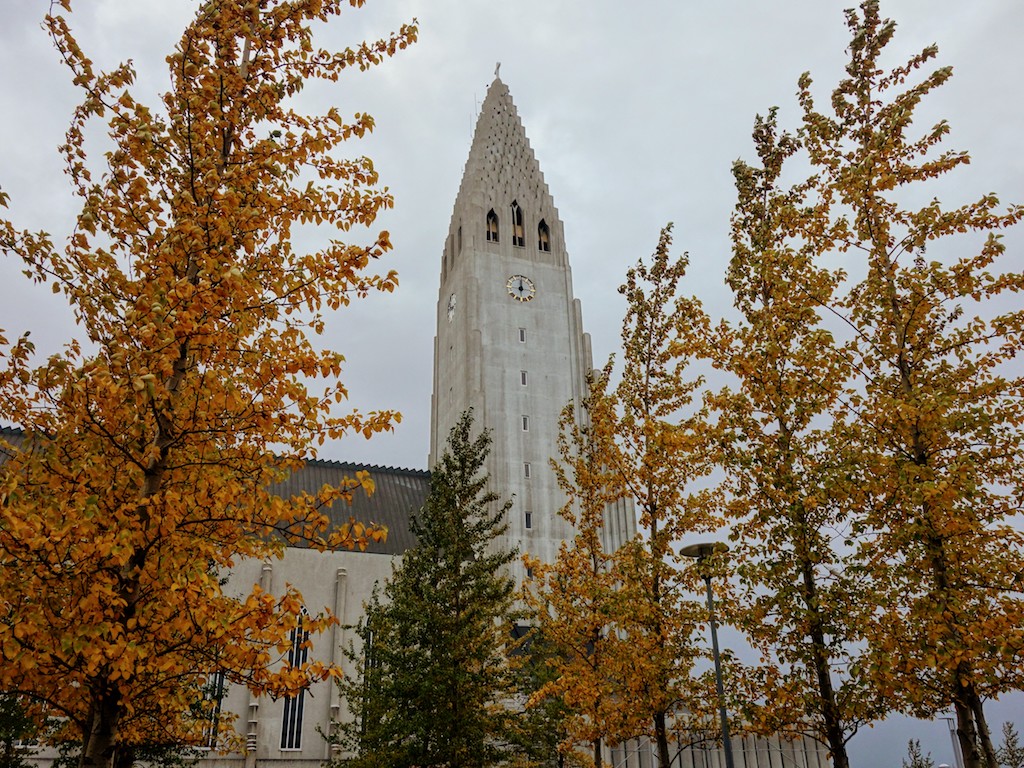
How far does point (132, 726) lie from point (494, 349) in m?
56.6

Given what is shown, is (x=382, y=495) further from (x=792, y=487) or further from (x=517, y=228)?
(x=792, y=487)

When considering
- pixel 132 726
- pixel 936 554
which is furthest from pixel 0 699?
pixel 936 554

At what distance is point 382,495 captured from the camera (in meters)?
56.4

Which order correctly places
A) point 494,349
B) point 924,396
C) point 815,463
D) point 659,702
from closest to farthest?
point 924,396 → point 815,463 → point 659,702 → point 494,349

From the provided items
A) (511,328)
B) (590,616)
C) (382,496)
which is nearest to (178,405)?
(590,616)

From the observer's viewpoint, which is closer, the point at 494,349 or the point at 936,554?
the point at 936,554

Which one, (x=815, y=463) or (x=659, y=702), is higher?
(x=815, y=463)

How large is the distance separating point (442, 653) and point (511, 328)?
161 feet

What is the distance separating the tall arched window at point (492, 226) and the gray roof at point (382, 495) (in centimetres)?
2546

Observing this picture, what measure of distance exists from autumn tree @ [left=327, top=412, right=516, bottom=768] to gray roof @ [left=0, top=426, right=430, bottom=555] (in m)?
26.8

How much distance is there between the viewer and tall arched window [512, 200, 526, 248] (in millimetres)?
74312

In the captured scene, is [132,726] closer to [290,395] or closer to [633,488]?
[290,395]

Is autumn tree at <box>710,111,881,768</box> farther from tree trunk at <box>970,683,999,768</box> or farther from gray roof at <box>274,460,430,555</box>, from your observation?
gray roof at <box>274,460,430,555</box>

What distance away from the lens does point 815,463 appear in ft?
45.8
